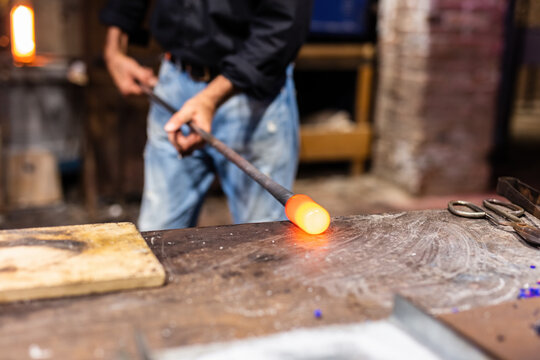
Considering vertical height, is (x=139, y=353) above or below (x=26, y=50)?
below

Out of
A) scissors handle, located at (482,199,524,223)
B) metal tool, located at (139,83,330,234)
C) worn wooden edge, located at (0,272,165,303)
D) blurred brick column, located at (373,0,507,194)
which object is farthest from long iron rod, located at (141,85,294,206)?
blurred brick column, located at (373,0,507,194)

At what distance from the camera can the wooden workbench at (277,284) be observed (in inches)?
31.6

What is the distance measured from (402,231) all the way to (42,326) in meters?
0.72

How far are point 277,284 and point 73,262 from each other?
13.3 inches

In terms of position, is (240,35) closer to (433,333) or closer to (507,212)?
(507,212)

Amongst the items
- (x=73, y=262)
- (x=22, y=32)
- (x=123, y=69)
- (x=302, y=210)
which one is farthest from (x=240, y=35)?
(x=22, y=32)

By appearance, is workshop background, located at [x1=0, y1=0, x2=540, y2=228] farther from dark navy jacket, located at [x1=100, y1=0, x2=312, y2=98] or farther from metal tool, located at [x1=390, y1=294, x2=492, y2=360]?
metal tool, located at [x1=390, y1=294, x2=492, y2=360]

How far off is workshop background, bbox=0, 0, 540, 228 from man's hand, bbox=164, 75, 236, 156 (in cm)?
185

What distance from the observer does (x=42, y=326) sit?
808mm

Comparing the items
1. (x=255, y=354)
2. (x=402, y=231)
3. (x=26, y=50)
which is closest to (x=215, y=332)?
(x=255, y=354)

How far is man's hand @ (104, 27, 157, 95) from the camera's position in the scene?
2.09 meters

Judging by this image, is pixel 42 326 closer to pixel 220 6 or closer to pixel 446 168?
pixel 220 6

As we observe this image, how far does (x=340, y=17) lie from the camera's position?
13.1ft

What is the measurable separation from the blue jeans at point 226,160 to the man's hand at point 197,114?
0.32 feet
